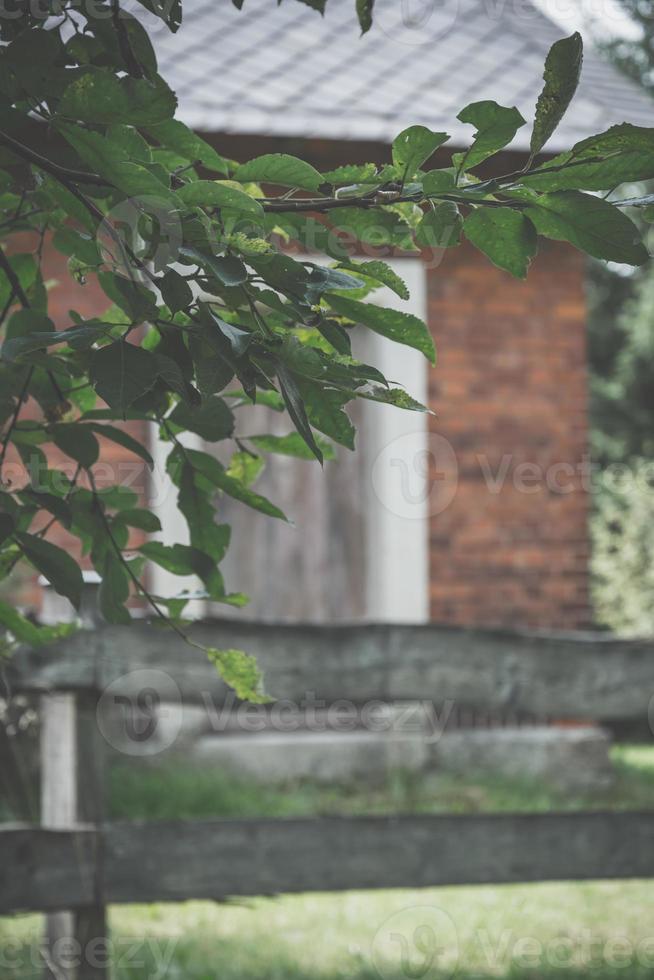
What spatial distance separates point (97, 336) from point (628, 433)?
14.6m

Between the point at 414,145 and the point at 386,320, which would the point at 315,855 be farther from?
the point at 414,145

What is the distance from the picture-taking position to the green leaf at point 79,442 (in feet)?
3.60

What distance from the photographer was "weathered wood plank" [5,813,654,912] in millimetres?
2543

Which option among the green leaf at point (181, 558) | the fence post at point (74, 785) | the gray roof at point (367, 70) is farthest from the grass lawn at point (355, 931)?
the gray roof at point (367, 70)

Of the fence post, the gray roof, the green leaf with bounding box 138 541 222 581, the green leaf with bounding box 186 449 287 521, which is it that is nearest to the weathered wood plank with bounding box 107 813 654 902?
the fence post

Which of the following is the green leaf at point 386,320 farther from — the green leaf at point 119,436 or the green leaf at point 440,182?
the green leaf at point 119,436

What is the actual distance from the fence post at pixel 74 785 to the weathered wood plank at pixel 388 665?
9 centimetres

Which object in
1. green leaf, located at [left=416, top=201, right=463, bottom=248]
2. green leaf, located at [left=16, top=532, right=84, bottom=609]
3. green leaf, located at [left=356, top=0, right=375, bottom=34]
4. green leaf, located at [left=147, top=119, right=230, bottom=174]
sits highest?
green leaf, located at [left=356, top=0, right=375, bottom=34]

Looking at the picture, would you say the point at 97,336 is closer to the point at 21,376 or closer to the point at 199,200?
the point at 199,200

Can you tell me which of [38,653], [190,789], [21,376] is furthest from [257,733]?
[21,376]

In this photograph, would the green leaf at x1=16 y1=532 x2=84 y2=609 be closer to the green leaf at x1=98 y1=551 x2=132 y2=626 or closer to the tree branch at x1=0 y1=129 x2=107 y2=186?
the green leaf at x1=98 y1=551 x2=132 y2=626

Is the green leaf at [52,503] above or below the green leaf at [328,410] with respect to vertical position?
below

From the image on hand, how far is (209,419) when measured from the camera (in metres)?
1.02

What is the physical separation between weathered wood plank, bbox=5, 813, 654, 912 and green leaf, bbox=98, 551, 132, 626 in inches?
60.1
